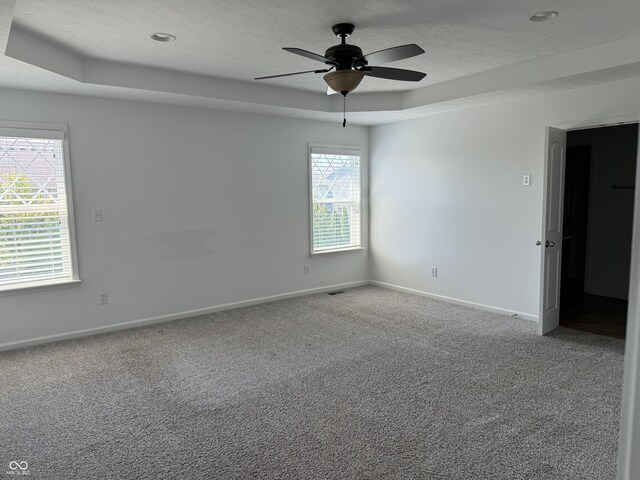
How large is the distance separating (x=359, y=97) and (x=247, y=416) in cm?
Answer: 386

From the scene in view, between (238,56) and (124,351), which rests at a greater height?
(238,56)

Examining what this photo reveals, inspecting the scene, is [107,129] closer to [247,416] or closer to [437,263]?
[247,416]

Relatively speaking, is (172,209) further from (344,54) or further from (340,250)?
(344,54)

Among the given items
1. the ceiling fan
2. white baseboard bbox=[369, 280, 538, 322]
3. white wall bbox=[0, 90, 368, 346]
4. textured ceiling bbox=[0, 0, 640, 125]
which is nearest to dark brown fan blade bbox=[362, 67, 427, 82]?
the ceiling fan

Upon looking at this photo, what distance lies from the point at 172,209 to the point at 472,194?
3457 mm

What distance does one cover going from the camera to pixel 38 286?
13.3ft

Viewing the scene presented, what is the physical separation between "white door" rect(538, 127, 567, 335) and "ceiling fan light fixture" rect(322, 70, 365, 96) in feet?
7.17

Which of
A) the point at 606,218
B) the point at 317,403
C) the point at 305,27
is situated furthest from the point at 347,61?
the point at 606,218

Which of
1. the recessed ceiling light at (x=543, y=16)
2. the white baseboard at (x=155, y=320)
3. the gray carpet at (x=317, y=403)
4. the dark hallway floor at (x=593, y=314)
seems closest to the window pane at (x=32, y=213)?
the white baseboard at (x=155, y=320)

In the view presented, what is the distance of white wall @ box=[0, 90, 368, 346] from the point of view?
4.21 m

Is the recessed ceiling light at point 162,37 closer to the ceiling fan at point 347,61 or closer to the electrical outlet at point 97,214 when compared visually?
the ceiling fan at point 347,61

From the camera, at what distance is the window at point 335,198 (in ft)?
19.5

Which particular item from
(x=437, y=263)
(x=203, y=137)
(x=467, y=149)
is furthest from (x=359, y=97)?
(x=437, y=263)

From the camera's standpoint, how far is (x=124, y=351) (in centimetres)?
392
